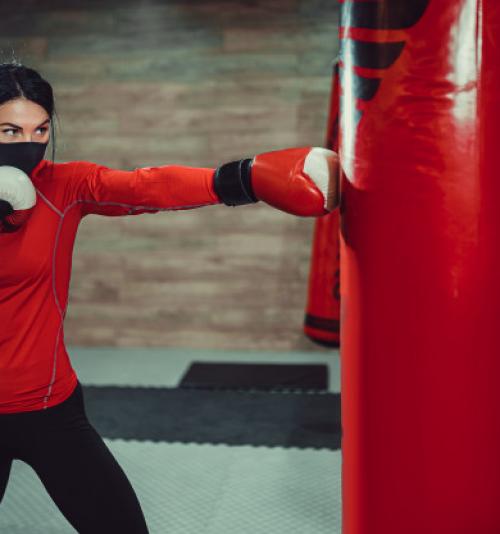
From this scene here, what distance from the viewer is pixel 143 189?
1.25 meters

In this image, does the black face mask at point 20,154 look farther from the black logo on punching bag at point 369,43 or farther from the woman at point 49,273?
the black logo on punching bag at point 369,43

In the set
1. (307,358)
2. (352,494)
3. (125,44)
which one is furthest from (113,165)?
(352,494)

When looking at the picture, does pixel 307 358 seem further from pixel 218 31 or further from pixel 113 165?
pixel 218 31

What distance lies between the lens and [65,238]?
1.31 m

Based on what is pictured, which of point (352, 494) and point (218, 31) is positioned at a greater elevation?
point (218, 31)

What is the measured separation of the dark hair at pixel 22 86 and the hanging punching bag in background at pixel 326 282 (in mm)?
1918

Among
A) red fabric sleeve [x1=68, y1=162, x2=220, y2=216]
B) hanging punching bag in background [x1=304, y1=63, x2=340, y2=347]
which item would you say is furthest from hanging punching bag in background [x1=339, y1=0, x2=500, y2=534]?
hanging punching bag in background [x1=304, y1=63, x2=340, y2=347]

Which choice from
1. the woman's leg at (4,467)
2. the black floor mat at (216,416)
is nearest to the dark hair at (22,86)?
the woman's leg at (4,467)

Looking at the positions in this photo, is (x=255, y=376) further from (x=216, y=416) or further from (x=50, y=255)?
(x=50, y=255)

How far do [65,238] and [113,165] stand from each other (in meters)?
3.14

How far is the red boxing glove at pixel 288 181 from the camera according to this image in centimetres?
113

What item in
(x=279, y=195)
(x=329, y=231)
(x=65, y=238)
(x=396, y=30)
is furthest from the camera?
(x=329, y=231)

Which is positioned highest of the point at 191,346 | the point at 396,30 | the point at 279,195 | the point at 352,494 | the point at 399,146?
the point at 396,30

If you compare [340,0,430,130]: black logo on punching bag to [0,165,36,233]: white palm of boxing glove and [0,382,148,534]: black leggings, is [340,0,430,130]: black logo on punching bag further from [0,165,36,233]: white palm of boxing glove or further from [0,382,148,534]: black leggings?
[0,382,148,534]: black leggings
